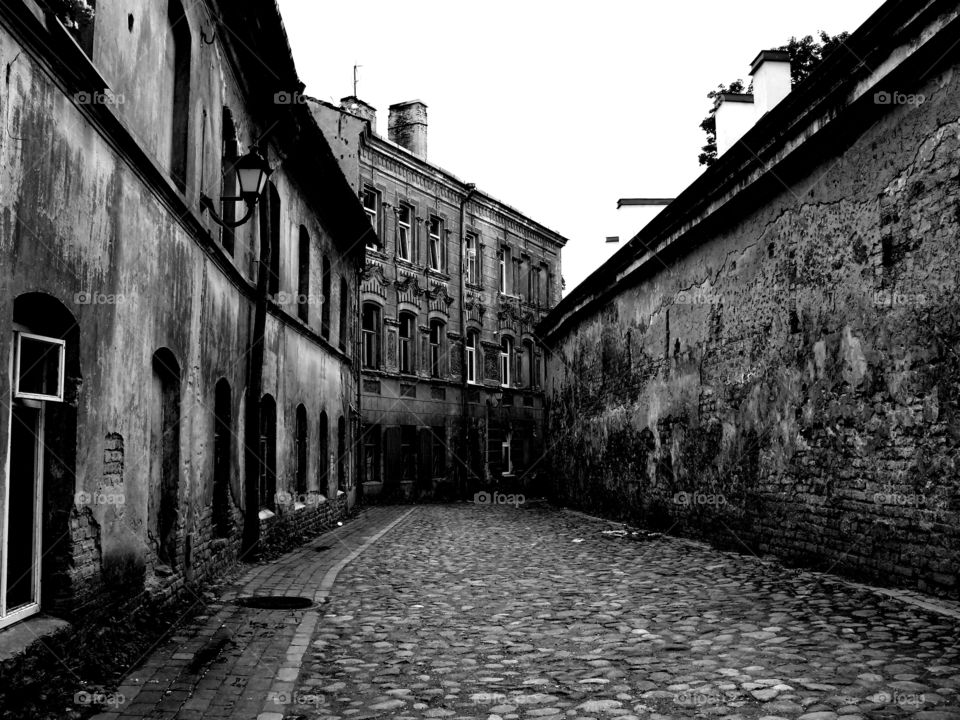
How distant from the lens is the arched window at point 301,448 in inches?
606

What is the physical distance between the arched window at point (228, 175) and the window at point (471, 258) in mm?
19742

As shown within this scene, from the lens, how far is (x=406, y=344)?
27594mm

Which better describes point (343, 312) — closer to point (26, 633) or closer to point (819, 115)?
point (819, 115)

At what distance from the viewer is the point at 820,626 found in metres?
6.76

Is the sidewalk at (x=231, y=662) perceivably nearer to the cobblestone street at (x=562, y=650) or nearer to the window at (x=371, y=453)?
the cobblestone street at (x=562, y=650)

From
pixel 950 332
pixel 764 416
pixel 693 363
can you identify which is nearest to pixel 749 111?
pixel 693 363

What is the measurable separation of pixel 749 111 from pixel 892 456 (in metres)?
9.68

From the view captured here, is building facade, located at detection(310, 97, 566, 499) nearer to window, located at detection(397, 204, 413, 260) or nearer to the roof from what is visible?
window, located at detection(397, 204, 413, 260)

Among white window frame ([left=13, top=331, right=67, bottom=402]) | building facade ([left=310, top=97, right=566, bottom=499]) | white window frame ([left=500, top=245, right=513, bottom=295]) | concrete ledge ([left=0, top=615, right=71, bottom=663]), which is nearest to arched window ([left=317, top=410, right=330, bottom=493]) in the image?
building facade ([left=310, top=97, right=566, bottom=499])

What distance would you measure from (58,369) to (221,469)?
5061 mm

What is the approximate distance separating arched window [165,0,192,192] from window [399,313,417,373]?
18607 mm

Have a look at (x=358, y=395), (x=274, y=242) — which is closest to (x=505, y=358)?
(x=358, y=395)

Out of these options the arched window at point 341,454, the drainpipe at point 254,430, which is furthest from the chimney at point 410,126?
the drainpipe at point 254,430

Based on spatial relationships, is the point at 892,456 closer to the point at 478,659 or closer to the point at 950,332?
the point at 950,332
